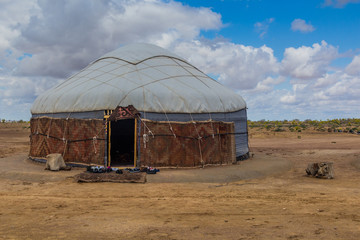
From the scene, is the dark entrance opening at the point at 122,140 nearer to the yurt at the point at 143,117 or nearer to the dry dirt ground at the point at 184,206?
the yurt at the point at 143,117

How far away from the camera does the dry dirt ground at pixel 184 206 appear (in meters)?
4.44

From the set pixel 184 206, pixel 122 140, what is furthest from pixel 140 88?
pixel 184 206

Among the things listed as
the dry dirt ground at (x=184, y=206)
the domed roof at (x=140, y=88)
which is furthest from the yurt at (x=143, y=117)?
the dry dirt ground at (x=184, y=206)

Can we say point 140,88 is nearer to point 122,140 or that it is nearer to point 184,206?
point 122,140

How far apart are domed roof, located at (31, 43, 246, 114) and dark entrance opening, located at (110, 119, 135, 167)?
7.92 ft

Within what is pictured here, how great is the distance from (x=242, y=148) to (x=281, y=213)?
6515 mm

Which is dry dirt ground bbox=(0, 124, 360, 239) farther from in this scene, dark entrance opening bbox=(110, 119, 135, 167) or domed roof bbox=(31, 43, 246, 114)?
dark entrance opening bbox=(110, 119, 135, 167)

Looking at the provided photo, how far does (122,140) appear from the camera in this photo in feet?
42.4

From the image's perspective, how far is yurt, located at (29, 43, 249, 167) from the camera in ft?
31.2

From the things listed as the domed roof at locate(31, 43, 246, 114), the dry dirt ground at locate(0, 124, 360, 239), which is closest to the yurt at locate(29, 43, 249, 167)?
the domed roof at locate(31, 43, 246, 114)

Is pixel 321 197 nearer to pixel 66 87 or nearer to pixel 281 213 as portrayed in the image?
pixel 281 213

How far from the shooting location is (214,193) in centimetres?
699

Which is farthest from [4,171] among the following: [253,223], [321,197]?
[321,197]

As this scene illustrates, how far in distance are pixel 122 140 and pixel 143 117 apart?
149 inches
